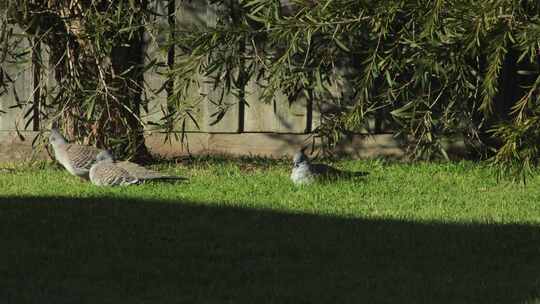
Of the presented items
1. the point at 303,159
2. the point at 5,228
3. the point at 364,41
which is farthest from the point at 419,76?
the point at 5,228

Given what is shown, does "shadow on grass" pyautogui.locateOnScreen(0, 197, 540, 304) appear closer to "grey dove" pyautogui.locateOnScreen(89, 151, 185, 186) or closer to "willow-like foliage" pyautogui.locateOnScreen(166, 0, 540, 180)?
"grey dove" pyautogui.locateOnScreen(89, 151, 185, 186)

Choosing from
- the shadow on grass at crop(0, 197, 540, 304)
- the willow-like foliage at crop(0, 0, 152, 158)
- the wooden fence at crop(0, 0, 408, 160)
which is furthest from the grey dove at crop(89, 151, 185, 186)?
the wooden fence at crop(0, 0, 408, 160)

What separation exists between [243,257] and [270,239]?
1.84ft

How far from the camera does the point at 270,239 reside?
25.5ft

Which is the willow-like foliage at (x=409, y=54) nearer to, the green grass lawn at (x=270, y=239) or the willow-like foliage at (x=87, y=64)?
the green grass lawn at (x=270, y=239)

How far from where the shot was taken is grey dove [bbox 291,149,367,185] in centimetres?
1003

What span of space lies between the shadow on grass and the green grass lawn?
0.01m

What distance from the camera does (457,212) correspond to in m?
8.92

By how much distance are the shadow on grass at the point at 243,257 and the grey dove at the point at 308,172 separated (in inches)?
51.5

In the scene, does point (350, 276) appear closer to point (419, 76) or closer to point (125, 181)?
point (419, 76)

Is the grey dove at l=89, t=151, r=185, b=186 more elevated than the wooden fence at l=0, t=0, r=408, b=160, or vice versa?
the wooden fence at l=0, t=0, r=408, b=160

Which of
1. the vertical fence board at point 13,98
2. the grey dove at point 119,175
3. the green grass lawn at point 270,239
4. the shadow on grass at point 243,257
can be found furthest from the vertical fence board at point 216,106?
the shadow on grass at point 243,257

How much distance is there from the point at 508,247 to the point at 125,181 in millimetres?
3621

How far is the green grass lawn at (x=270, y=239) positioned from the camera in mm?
6340
